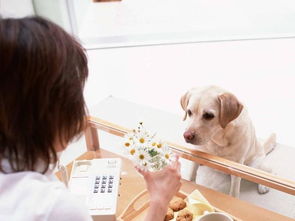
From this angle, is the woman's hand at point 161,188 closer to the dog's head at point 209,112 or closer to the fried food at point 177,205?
the fried food at point 177,205

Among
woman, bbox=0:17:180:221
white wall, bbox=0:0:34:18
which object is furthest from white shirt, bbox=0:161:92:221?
white wall, bbox=0:0:34:18

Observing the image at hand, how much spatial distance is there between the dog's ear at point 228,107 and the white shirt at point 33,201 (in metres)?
0.81

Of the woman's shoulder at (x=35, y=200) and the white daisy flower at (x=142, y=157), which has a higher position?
the woman's shoulder at (x=35, y=200)

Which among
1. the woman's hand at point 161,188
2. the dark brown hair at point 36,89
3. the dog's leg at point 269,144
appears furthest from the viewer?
the dog's leg at point 269,144

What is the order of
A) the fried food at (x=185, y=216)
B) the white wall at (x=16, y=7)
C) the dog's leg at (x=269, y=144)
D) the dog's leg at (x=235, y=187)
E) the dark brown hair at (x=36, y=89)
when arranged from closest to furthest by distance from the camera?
the dark brown hair at (x=36, y=89) < the fried food at (x=185, y=216) < the dog's leg at (x=235, y=187) < the dog's leg at (x=269, y=144) < the white wall at (x=16, y=7)

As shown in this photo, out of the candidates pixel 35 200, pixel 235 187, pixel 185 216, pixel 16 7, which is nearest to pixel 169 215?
pixel 185 216

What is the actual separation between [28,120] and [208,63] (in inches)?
92.9

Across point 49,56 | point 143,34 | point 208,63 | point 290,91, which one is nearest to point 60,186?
point 49,56

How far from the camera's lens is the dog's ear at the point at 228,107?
125 cm

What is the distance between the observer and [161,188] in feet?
2.67

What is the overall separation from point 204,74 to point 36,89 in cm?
222

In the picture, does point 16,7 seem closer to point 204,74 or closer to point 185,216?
point 204,74

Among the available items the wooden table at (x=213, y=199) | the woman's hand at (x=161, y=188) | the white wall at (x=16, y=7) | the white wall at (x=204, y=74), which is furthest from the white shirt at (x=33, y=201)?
the white wall at (x=16, y=7)

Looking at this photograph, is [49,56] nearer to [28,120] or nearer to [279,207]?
[28,120]
